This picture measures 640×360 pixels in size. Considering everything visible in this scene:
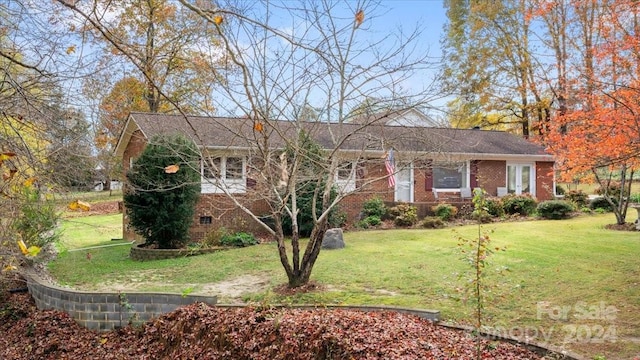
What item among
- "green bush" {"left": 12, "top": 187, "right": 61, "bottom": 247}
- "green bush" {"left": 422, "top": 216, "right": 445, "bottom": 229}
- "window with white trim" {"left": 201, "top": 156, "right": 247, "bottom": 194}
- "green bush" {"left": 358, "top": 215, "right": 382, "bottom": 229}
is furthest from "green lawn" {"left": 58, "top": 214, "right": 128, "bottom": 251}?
"green bush" {"left": 422, "top": 216, "right": 445, "bottom": 229}

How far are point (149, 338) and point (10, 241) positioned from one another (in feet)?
8.69

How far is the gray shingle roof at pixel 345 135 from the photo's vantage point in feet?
26.0

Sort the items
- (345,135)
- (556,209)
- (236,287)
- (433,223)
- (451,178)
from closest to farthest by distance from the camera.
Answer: (236,287) < (345,135) < (433,223) < (556,209) < (451,178)

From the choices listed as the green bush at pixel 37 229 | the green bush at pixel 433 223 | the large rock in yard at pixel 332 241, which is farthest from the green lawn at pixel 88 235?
the green bush at pixel 433 223

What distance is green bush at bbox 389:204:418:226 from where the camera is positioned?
15805mm

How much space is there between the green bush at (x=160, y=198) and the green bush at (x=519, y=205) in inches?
459

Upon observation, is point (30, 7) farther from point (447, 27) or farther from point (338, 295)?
point (447, 27)

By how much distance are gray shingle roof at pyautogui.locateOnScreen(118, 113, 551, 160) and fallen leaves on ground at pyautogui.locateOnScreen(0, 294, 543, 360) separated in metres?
2.29

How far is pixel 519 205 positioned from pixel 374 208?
5738mm

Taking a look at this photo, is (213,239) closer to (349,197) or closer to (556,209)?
(349,197)

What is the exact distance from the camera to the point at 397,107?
24.4 feet

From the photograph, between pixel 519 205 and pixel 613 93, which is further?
pixel 519 205

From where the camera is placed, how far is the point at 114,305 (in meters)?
7.12

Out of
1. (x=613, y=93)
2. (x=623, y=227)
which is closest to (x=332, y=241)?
(x=613, y=93)
